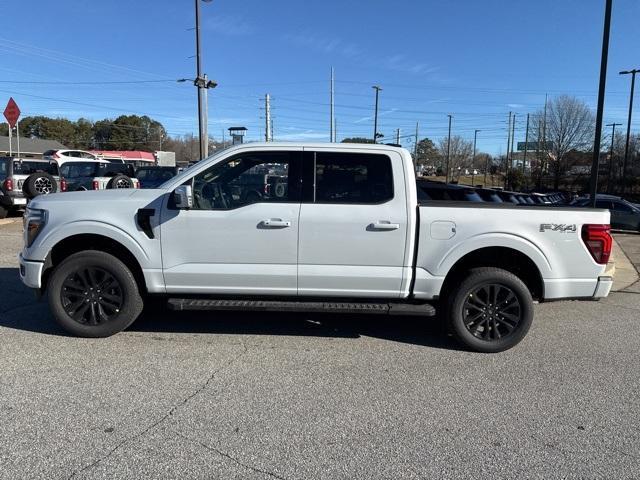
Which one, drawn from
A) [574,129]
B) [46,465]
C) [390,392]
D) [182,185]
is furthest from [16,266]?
[574,129]

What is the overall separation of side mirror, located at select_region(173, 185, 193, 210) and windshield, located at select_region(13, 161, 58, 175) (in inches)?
491

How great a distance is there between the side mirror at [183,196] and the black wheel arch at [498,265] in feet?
8.27

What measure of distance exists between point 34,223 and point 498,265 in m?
4.51

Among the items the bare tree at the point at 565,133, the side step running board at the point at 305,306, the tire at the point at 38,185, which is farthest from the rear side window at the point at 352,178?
the bare tree at the point at 565,133

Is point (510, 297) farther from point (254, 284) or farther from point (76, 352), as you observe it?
point (76, 352)

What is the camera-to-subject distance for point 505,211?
459 centimetres

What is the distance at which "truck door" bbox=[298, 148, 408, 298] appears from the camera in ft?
14.9

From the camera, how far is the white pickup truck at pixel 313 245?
15.0 ft

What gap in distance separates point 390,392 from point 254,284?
1.62 m

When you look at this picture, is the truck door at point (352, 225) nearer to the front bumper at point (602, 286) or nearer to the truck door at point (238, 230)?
the truck door at point (238, 230)

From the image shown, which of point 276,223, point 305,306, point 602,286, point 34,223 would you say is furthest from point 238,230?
point 602,286

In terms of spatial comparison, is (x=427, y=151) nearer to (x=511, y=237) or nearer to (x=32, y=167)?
(x=32, y=167)

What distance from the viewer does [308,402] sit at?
3676 millimetres

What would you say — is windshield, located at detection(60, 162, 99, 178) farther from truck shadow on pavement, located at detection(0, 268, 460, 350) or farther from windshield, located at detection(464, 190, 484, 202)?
windshield, located at detection(464, 190, 484, 202)
